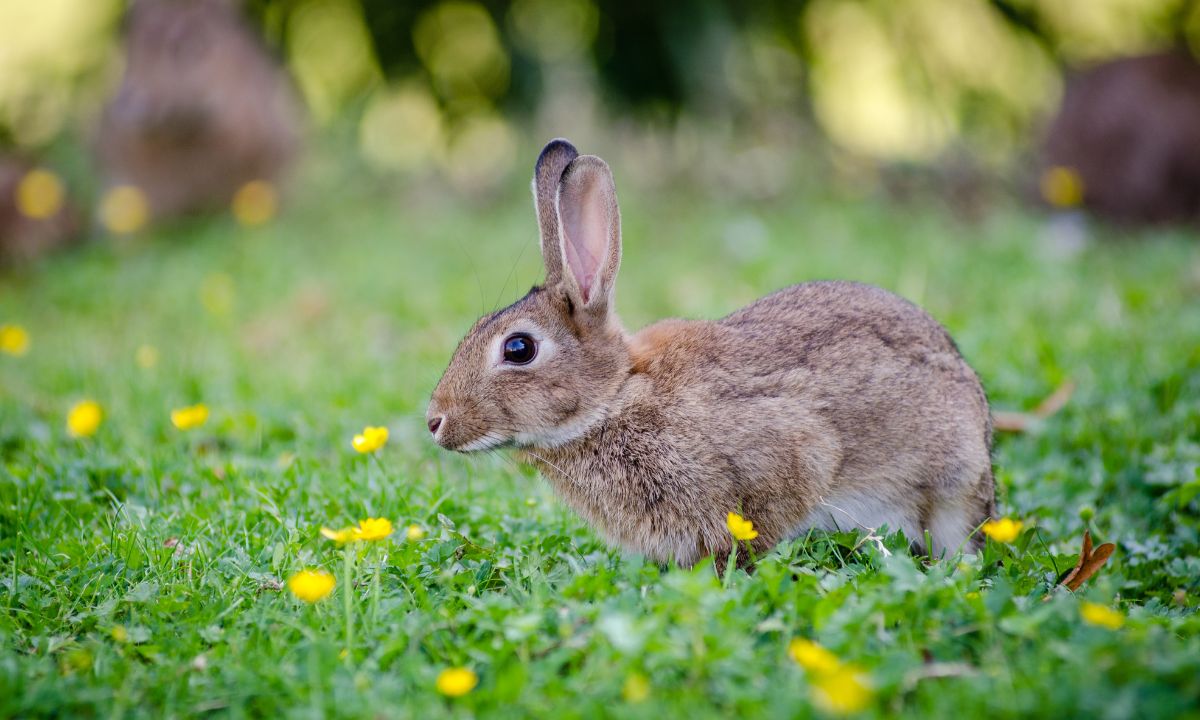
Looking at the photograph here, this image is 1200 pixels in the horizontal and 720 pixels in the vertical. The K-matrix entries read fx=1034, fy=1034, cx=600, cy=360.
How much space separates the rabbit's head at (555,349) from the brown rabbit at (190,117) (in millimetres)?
7758

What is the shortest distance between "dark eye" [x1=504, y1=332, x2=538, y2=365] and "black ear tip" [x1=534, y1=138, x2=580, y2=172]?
26.6 inches

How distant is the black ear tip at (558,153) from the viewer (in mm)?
3959

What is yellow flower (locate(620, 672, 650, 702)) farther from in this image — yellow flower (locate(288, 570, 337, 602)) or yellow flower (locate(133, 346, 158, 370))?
yellow flower (locate(133, 346, 158, 370))

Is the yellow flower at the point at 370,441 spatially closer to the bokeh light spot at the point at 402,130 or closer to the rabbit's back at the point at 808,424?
the rabbit's back at the point at 808,424

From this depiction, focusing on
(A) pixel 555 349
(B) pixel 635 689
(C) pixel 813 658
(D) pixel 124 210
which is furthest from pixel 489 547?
(D) pixel 124 210

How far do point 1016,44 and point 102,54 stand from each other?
1014cm

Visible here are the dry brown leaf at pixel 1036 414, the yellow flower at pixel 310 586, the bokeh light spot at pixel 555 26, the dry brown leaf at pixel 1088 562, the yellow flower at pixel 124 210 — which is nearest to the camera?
the yellow flower at pixel 310 586

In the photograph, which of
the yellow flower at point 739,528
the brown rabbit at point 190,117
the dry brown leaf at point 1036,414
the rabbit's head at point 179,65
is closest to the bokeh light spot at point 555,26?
the brown rabbit at point 190,117

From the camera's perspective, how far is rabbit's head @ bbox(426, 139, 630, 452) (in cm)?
369

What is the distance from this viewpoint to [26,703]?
2627 millimetres

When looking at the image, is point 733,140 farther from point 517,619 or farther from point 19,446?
point 517,619

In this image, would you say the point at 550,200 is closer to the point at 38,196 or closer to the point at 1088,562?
the point at 1088,562

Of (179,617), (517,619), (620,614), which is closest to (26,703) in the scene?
(179,617)

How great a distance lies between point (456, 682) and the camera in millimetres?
2488
